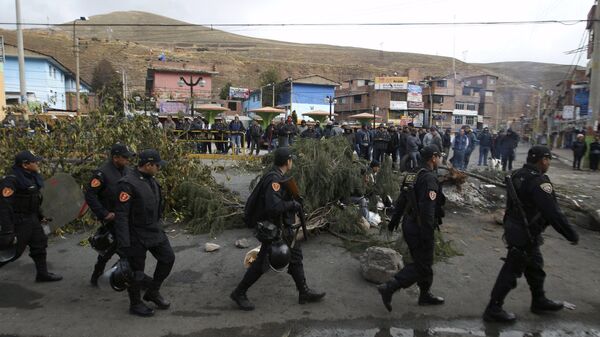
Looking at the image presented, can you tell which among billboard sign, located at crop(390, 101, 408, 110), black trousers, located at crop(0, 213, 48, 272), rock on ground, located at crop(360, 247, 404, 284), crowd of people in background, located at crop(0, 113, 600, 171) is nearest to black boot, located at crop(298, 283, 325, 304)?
rock on ground, located at crop(360, 247, 404, 284)

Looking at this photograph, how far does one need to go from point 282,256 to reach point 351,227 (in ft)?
8.52

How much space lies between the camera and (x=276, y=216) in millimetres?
3926

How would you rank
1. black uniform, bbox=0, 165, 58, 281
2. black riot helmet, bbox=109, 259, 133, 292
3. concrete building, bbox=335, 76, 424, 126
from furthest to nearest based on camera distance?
concrete building, bbox=335, 76, 424, 126 < black uniform, bbox=0, 165, 58, 281 < black riot helmet, bbox=109, 259, 133, 292

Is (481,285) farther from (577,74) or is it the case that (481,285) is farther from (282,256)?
(577,74)

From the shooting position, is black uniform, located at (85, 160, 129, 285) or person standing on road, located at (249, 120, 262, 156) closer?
black uniform, located at (85, 160, 129, 285)

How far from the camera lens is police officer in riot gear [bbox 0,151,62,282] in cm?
440

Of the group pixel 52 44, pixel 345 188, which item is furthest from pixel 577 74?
pixel 52 44

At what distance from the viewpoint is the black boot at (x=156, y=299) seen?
4031 mm

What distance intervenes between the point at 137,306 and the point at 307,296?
5.53ft

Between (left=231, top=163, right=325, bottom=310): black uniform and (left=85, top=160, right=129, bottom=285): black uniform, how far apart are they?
1514mm

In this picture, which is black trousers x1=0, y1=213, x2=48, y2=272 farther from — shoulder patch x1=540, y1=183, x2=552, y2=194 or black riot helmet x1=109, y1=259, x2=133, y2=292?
shoulder patch x1=540, y1=183, x2=552, y2=194

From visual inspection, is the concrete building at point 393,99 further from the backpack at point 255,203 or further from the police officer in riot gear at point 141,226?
the police officer in riot gear at point 141,226

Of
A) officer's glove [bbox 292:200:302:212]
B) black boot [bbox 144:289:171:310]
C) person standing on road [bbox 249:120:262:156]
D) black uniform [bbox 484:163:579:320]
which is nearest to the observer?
black uniform [bbox 484:163:579:320]

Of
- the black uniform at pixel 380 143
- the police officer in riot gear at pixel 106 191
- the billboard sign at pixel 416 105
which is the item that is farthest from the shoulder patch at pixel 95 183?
the billboard sign at pixel 416 105
